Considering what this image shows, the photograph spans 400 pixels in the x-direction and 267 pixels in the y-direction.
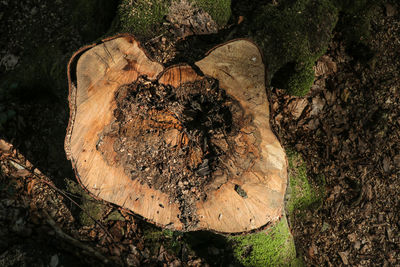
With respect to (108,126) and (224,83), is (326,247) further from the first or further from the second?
(108,126)

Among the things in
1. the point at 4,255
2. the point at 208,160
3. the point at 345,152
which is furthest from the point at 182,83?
the point at 4,255

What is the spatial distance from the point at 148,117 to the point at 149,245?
1392mm

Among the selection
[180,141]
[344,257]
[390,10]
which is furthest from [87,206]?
[390,10]

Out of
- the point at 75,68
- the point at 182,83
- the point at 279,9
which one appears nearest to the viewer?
the point at 75,68

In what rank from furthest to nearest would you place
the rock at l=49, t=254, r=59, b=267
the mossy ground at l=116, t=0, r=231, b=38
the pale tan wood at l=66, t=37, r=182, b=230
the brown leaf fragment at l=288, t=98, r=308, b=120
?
the brown leaf fragment at l=288, t=98, r=308, b=120 → the rock at l=49, t=254, r=59, b=267 → the mossy ground at l=116, t=0, r=231, b=38 → the pale tan wood at l=66, t=37, r=182, b=230

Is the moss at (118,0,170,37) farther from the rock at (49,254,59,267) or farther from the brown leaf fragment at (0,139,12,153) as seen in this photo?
the rock at (49,254,59,267)

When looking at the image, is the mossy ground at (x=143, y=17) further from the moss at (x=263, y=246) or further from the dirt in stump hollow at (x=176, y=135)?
the moss at (x=263, y=246)

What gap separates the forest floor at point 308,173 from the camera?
2510 millimetres

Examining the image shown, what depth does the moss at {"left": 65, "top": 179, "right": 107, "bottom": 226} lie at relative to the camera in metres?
2.44

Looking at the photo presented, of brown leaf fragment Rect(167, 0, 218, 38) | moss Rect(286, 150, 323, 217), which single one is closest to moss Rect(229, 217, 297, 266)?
moss Rect(286, 150, 323, 217)

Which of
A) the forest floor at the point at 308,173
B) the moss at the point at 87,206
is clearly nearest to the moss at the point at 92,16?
the forest floor at the point at 308,173

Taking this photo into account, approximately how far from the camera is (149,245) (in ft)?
8.65

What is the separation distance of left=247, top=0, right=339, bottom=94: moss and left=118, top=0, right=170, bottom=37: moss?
77 centimetres

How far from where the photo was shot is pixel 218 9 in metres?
2.27
